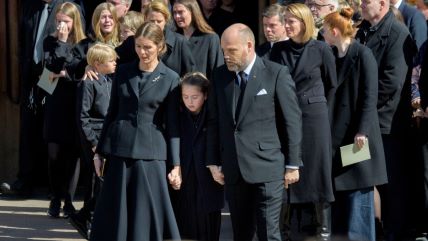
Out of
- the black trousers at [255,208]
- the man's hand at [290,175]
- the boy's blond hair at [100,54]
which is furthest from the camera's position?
the boy's blond hair at [100,54]

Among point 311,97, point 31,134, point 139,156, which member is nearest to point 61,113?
point 31,134

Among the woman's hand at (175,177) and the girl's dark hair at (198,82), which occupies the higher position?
the girl's dark hair at (198,82)

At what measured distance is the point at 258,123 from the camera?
24.2ft

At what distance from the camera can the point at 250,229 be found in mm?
7504

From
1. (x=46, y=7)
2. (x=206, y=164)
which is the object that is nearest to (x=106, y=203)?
(x=206, y=164)

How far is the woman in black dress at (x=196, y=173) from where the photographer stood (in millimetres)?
7770

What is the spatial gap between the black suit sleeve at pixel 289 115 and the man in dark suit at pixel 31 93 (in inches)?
143

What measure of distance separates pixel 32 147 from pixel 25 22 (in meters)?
1.23

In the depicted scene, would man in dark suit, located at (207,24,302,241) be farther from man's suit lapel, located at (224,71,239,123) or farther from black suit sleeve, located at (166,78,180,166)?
black suit sleeve, located at (166,78,180,166)

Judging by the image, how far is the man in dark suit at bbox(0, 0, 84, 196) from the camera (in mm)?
10742

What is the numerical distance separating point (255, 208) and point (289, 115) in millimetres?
641

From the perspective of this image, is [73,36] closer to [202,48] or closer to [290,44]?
[202,48]

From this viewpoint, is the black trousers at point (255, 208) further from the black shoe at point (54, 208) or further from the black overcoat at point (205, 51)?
the black shoe at point (54, 208)

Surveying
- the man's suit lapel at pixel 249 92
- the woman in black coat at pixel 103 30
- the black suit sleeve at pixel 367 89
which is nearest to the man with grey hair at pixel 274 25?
the black suit sleeve at pixel 367 89
